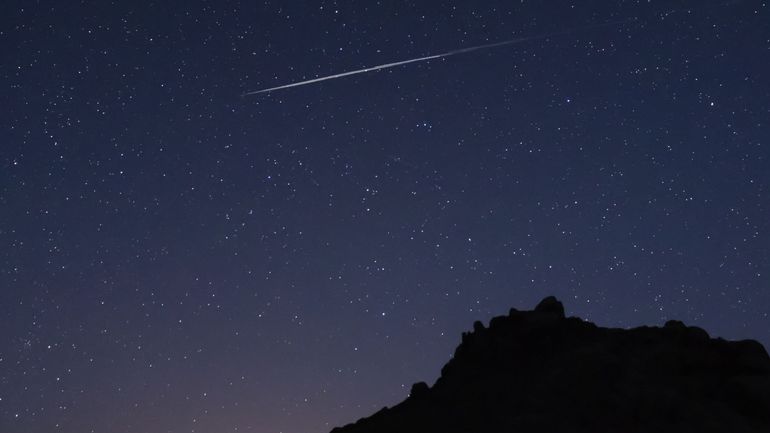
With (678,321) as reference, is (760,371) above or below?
below

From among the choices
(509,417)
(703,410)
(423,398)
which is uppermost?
(423,398)

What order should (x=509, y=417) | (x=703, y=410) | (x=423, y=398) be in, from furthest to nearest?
(x=423, y=398)
(x=509, y=417)
(x=703, y=410)

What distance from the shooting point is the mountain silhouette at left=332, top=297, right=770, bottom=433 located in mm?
19453

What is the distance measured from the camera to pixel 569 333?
2372cm

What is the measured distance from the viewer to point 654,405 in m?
19.6

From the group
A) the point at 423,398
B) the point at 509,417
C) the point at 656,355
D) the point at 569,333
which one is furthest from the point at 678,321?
the point at 423,398

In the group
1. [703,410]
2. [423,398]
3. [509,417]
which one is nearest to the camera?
[703,410]

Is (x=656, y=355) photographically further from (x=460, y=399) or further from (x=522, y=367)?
(x=460, y=399)

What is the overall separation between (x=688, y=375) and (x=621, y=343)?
2255 millimetres

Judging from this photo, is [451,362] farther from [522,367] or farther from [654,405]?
[654,405]

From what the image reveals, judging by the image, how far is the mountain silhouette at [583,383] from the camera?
1945 centimetres

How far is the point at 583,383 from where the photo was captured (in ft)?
69.0

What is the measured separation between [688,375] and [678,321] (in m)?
2.43

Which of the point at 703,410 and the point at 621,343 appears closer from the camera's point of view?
the point at 703,410
